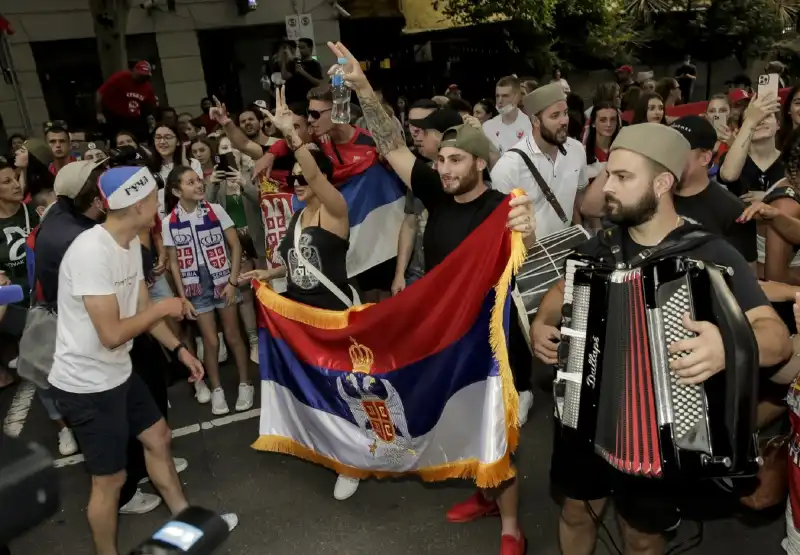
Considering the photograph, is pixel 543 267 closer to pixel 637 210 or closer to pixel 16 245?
pixel 637 210

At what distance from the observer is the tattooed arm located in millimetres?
4012

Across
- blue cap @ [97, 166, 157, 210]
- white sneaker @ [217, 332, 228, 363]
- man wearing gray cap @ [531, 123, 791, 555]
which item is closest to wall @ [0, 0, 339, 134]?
white sneaker @ [217, 332, 228, 363]

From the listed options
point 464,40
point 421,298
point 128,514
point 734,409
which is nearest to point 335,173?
point 421,298

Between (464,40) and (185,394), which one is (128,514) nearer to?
(185,394)

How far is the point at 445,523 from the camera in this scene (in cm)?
376

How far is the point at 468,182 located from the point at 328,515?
85.9 inches

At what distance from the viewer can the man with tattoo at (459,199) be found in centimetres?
340

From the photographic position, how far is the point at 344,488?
4090mm

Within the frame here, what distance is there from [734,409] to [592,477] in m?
0.71

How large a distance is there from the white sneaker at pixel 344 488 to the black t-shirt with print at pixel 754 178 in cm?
338

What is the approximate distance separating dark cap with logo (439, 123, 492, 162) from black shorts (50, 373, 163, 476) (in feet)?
7.04

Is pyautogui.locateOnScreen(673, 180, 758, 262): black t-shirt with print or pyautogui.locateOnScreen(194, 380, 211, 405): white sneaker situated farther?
pyautogui.locateOnScreen(194, 380, 211, 405): white sneaker

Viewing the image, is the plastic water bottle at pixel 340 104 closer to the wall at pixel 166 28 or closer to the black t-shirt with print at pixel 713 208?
the black t-shirt with print at pixel 713 208

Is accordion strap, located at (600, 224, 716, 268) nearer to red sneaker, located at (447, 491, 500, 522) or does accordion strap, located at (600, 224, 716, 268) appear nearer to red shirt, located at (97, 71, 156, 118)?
red sneaker, located at (447, 491, 500, 522)
